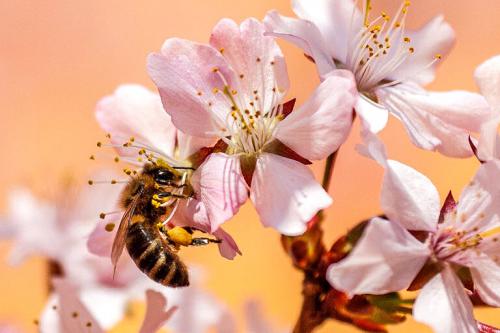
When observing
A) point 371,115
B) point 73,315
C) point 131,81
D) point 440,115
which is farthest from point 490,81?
point 131,81

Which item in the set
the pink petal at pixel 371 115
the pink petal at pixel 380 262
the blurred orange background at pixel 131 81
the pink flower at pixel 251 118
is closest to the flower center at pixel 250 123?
the pink flower at pixel 251 118

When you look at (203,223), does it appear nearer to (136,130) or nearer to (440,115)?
(136,130)

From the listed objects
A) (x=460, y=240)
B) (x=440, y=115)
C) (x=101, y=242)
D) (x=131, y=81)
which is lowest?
(x=131, y=81)

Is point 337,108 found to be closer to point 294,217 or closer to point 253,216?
point 294,217

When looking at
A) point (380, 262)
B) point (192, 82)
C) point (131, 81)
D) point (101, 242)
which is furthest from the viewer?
point (131, 81)

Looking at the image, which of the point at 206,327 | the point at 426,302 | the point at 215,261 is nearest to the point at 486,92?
the point at 426,302

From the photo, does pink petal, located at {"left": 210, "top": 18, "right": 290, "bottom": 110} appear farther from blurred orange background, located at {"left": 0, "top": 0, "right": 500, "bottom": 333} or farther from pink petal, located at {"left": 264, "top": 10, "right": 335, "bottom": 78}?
blurred orange background, located at {"left": 0, "top": 0, "right": 500, "bottom": 333}
